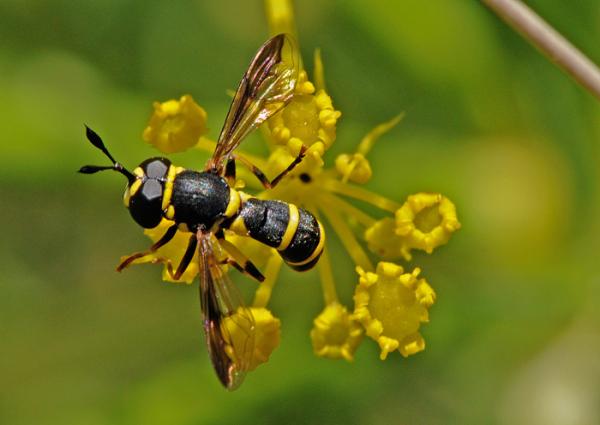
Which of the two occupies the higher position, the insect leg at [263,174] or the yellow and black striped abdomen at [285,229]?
the insect leg at [263,174]

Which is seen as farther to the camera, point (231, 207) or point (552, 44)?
point (231, 207)

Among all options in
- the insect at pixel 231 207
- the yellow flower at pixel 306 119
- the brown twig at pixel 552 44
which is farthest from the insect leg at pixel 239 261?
the brown twig at pixel 552 44

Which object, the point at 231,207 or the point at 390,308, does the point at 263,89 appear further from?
the point at 390,308

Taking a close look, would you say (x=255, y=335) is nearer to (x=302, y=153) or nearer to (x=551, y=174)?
(x=302, y=153)

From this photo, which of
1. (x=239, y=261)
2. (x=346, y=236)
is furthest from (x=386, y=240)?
(x=239, y=261)

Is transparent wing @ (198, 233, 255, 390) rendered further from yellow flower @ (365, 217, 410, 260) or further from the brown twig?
the brown twig

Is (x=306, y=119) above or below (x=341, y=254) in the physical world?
above

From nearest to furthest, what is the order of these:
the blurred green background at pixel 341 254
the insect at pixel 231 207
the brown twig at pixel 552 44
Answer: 1. the brown twig at pixel 552 44
2. the insect at pixel 231 207
3. the blurred green background at pixel 341 254

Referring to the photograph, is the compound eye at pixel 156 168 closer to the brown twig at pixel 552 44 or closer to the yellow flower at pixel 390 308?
the yellow flower at pixel 390 308
